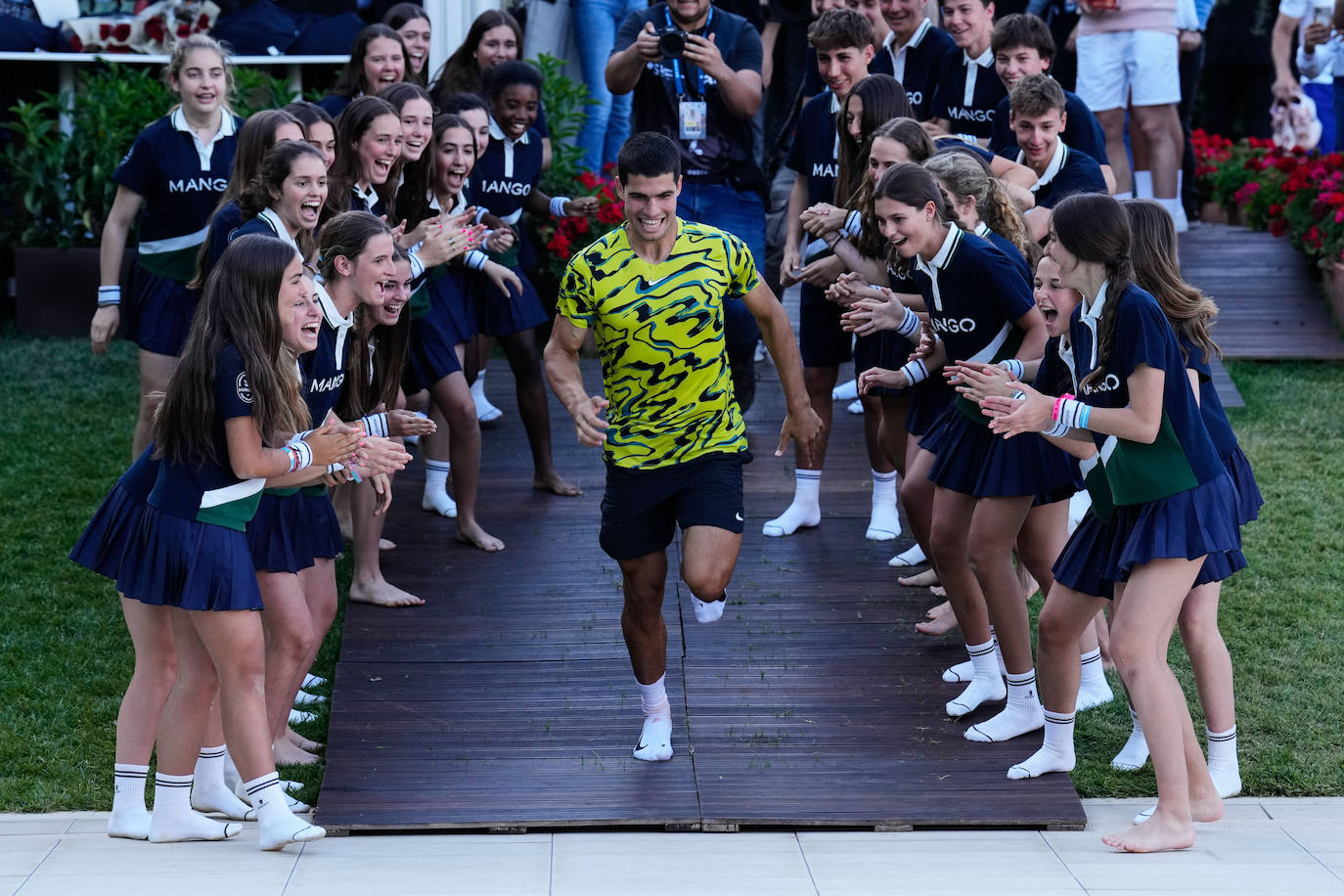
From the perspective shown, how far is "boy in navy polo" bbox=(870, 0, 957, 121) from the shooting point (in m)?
7.30

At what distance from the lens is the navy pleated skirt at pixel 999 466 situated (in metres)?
4.99

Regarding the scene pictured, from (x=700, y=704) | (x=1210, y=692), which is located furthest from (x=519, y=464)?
(x=1210, y=692)

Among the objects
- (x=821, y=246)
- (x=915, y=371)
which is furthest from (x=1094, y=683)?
(x=821, y=246)

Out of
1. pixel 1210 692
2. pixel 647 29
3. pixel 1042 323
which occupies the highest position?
pixel 647 29

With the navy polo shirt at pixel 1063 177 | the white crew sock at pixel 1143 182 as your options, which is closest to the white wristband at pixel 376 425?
the navy polo shirt at pixel 1063 177

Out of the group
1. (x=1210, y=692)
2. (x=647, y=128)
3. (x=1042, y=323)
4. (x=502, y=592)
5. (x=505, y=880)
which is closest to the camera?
(x=505, y=880)

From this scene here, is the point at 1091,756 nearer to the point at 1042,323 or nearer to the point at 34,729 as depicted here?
the point at 1042,323

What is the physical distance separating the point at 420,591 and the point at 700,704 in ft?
4.75

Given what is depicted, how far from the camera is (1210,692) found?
474cm

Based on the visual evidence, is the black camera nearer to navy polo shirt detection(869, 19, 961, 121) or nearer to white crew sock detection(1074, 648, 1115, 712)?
navy polo shirt detection(869, 19, 961, 121)

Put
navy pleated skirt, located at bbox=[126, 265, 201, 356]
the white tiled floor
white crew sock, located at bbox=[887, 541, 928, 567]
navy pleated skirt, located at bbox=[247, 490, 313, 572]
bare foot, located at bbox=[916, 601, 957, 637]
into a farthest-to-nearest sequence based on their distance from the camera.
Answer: white crew sock, located at bbox=[887, 541, 928, 567]
navy pleated skirt, located at bbox=[126, 265, 201, 356]
bare foot, located at bbox=[916, 601, 957, 637]
navy pleated skirt, located at bbox=[247, 490, 313, 572]
the white tiled floor

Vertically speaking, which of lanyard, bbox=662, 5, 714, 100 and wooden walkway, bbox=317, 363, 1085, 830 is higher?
lanyard, bbox=662, 5, 714, 100

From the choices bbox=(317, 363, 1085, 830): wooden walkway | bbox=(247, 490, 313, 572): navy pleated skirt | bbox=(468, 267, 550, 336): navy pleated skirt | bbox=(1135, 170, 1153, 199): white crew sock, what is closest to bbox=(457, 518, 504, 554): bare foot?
bbox=(317, 363, 1085, 830): wooden walkway

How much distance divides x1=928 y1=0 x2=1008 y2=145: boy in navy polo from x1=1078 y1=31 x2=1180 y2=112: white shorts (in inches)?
92.4
